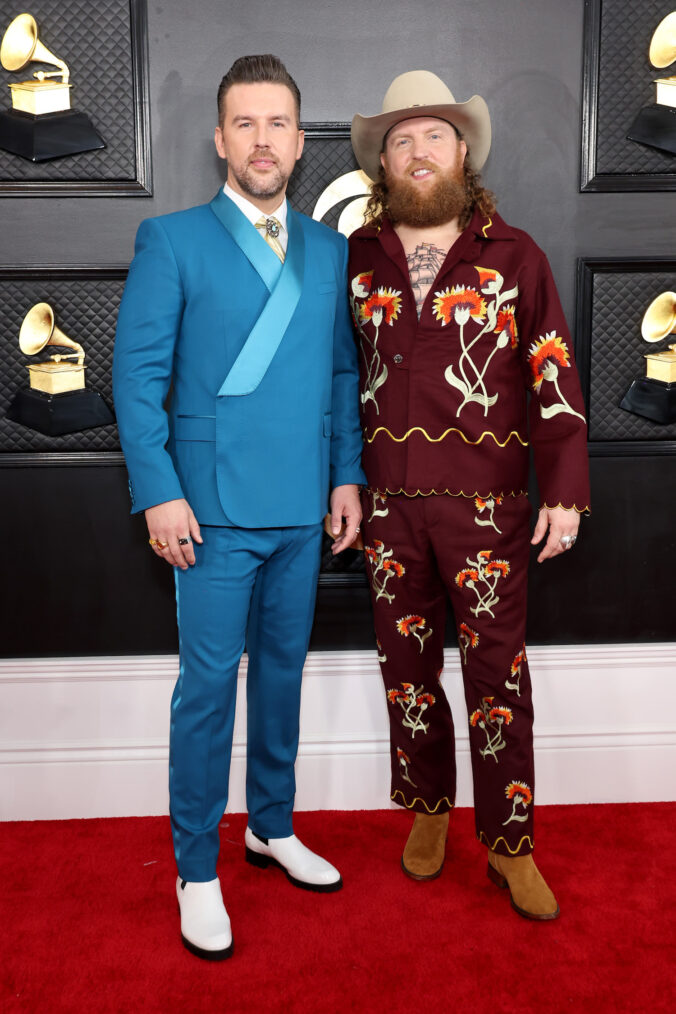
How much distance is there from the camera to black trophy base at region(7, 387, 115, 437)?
2.34 m

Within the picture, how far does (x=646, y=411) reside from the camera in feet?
7.94

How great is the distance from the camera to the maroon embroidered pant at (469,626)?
199 cm

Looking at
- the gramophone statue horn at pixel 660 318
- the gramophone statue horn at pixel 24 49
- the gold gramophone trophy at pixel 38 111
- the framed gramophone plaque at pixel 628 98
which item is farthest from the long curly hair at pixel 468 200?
the gramophone statue horn at pixel 24 49

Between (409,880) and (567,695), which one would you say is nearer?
(409,880)

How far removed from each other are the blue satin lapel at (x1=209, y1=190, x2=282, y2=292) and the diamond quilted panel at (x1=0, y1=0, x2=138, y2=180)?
0.54 metres

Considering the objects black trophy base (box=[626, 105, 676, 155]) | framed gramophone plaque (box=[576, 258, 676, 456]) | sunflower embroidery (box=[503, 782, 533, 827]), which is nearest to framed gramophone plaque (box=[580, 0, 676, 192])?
black trophy base (box=[626, 105, 676, 155])

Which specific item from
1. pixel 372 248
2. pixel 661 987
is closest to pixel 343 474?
pixel 372 248

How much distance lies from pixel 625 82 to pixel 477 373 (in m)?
0.96

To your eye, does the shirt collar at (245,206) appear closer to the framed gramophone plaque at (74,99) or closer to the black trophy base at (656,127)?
the framed gramophone plaque at (74,99)

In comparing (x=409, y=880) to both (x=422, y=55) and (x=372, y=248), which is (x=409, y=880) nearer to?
(x=372, y=248)

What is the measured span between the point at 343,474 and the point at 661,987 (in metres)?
1.21

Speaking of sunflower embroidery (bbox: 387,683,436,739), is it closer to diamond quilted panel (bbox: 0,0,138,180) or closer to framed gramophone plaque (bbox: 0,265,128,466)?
framed gramophone plaque (bbox: 0,265,128,466)

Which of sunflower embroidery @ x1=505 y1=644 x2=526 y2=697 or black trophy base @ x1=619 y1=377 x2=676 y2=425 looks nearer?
sunflower embroidery @ x1=505 y1=644 x2=526 y2=697

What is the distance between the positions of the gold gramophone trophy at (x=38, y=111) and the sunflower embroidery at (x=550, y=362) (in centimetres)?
119
